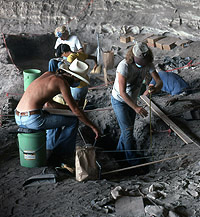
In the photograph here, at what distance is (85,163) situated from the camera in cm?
471

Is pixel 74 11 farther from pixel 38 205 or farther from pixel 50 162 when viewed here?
pixel 38 205

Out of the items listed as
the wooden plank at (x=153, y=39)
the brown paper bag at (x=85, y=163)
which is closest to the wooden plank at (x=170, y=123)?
the brown paper bag at (x=85, y=163)

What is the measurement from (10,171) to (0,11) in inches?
392

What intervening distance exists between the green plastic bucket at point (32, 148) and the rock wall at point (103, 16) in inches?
282

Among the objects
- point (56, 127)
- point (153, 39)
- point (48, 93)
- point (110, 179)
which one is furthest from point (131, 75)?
point (153, 39)

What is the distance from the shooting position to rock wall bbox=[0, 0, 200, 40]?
424 inches

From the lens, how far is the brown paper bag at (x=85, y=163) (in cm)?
468

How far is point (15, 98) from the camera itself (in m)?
8.14

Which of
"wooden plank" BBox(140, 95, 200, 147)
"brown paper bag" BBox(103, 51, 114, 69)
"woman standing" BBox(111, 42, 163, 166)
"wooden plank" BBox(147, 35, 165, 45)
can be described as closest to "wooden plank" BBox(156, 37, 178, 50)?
"wooden plank" BBox(147, 35, 165, 45)

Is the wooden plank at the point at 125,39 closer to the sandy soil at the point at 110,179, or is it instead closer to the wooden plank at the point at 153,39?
the wooden plank at the point at 153,39

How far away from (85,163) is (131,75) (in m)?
1.59

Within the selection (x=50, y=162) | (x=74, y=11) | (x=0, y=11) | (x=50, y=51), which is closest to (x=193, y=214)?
(x=50, y=162)

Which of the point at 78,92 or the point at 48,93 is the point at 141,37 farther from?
the point at 48,93

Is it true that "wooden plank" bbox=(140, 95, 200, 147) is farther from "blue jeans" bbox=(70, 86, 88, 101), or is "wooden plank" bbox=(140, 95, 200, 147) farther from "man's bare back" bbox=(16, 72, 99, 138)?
"man's bare back" bbox=(16, 72, 99, 138)
